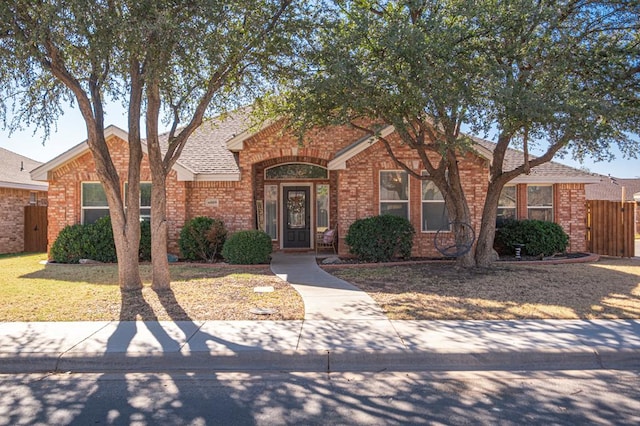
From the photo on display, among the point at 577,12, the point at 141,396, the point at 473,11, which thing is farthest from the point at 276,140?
the point at 141,396

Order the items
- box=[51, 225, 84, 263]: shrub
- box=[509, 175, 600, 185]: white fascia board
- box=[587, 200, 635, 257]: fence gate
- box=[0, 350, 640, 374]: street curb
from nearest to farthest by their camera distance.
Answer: box=[0, 350, 640, 374]: street curb, box=[51, 225, 84, 263]: shrub, box=[509, 175, 600, 185]: white fascia board, box=[587, 200, 635, 257]: fence gate

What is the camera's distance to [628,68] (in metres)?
9.33

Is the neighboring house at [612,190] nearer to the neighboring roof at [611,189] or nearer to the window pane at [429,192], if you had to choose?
the neighboring roof at [611,189]

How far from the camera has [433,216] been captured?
14.7 metres

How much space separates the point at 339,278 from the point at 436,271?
2510 millimetres

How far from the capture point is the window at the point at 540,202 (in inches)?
620

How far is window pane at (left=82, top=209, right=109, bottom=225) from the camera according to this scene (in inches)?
586

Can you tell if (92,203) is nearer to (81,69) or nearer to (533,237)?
(81,69)

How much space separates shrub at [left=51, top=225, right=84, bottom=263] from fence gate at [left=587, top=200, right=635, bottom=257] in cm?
1679

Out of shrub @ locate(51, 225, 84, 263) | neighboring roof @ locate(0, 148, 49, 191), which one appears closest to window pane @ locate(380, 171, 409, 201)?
shrub @ locate(51, 225, 84, 263)

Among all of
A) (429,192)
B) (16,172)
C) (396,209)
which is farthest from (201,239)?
(16,172)

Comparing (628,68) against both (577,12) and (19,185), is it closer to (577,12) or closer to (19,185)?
(577,12)

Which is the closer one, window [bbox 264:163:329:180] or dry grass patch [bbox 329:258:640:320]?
dry grass patch [bbox 329:258:640:320]

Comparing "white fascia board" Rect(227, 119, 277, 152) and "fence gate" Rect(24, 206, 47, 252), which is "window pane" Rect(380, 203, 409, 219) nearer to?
"white fascia board" Rect(227, 119, 277, 152)
